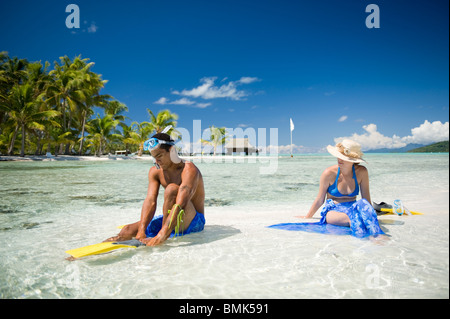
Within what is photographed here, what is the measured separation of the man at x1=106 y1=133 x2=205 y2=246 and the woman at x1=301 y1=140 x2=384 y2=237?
169 centimetres

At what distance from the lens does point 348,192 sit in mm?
3363

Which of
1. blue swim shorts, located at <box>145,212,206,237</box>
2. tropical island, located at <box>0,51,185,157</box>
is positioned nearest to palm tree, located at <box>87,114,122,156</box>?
tropical island, located at <box>0,51,185,157</box>

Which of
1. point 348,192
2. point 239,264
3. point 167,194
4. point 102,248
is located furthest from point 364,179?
point 102,248

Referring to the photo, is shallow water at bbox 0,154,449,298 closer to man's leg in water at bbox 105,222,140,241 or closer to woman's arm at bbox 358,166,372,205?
man's leg in water at bbox 105,222,140,241

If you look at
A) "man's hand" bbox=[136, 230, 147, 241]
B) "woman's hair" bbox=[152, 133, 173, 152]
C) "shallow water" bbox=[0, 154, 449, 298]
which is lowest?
"shallow water" bbox=[0, 154, 449, 298]

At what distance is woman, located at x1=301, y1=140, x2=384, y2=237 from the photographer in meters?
3.00

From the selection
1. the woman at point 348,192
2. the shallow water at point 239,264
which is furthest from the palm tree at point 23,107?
the woman at point 348,192

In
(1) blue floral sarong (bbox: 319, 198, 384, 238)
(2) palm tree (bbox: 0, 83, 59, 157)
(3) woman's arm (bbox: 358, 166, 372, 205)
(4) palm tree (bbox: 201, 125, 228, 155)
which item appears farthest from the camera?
(4) palm tree (bbox: 201, 125, 228, 155)

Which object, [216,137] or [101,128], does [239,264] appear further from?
[216,137]

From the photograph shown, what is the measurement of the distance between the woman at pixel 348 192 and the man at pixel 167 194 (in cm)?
169

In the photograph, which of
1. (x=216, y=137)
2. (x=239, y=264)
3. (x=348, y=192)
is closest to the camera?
(x=239, y=264)

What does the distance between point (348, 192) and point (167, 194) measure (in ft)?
7.49
